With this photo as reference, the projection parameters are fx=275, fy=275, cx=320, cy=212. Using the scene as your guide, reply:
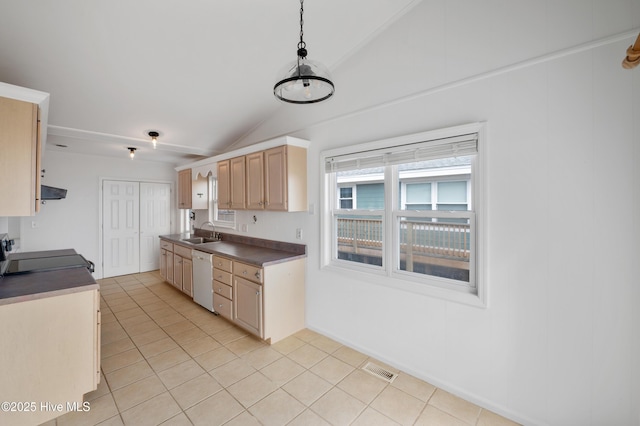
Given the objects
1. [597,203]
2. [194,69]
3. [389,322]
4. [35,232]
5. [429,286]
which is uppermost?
[194,69]

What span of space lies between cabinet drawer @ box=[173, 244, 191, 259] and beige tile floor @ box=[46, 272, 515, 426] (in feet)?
3.81

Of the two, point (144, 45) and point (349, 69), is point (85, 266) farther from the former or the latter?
point (349, 69)

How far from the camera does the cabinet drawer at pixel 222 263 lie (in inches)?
Answer: 130

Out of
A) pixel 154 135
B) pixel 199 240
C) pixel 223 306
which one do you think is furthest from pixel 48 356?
pixel 199 240

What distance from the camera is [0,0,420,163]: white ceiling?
6.79ft

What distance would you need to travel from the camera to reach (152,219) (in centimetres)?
586

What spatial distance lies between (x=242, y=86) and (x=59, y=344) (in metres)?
2.80

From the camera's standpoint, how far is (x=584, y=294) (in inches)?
64.6

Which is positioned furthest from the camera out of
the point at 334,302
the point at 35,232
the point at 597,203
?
the point at 35,232

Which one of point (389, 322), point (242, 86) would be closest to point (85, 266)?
point (242, 86)

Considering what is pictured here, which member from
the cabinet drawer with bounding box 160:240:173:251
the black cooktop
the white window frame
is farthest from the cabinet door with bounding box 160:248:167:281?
the white window frame

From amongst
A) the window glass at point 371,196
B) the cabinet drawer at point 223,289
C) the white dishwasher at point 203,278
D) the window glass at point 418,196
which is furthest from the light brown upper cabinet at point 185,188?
the window glass at point 418,196

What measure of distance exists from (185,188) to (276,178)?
2802 mm

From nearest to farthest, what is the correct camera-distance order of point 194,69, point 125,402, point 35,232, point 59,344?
1. point 59,344
2. point 125,402
3. point 194,69
4. point 35,232
